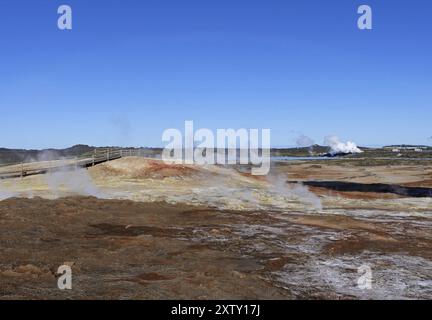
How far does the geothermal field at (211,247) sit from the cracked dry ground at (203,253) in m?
0.03

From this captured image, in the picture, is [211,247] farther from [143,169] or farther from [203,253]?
[143,169]

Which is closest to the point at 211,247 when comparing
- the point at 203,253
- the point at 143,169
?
the point at 203,253

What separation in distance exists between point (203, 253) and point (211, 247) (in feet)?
2.78

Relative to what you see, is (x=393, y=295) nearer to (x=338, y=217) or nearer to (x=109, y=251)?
(x=109, y=251)

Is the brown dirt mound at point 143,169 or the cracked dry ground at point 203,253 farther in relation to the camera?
the brown dirt mound at point 143,169

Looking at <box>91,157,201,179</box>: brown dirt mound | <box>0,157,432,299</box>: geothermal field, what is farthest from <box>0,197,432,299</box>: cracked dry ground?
<box>91,157,201,179</box>: brown dirt mound

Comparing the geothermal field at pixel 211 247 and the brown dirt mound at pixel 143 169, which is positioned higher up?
the brown dirt mound at pixel 143 169

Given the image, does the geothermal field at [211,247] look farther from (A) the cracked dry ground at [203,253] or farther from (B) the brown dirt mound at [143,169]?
(B) the brown dirt mound at [143,169]

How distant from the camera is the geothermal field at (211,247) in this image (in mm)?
8766

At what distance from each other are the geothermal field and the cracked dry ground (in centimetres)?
3

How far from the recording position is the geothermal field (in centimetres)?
877

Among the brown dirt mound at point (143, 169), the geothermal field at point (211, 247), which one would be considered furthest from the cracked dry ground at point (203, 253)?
the brown dirt mound at point (143, 169)

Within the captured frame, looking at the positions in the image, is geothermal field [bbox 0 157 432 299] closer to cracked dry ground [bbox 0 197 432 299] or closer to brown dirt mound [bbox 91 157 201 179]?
cracked dry ground [bbox 0 197 432 299]
